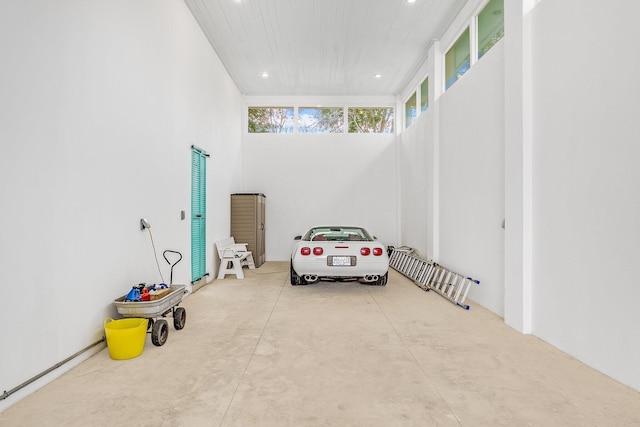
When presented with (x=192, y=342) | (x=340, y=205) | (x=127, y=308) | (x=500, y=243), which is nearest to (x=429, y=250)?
(x=500, y=243)

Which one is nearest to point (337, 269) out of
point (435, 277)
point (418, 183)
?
point (435, 277)

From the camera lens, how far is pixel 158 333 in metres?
3.24

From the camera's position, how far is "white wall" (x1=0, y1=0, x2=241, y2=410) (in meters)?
2.30

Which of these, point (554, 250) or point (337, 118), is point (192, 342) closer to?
point (554, 250)

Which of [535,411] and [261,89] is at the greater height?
[261,89]

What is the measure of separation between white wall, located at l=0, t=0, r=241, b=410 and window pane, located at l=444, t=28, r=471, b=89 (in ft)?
14.8

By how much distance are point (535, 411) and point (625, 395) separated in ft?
2.46

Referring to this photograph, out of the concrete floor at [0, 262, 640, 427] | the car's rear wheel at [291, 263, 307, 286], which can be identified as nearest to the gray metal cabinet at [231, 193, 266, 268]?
the car's rear wheel at [291, 263, 307, 286]

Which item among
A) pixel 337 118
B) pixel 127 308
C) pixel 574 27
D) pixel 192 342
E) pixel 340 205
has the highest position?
pixel 337 118

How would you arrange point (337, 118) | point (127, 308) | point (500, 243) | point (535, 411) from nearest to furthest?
point (535, 411) → point (127, 308) → point (500, 243) → point (337, 118)

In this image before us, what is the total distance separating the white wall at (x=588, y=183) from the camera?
8.11 ft

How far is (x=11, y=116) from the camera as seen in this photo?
2.27 metres

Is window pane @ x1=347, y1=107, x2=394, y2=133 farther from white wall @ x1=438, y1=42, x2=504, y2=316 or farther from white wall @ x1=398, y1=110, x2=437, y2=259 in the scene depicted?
white wall @ x1=438, y1=42, x2=504, y2=316

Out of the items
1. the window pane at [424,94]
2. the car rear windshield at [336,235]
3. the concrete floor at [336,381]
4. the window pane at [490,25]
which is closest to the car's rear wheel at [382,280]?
the car rear windshield at [336,235]
